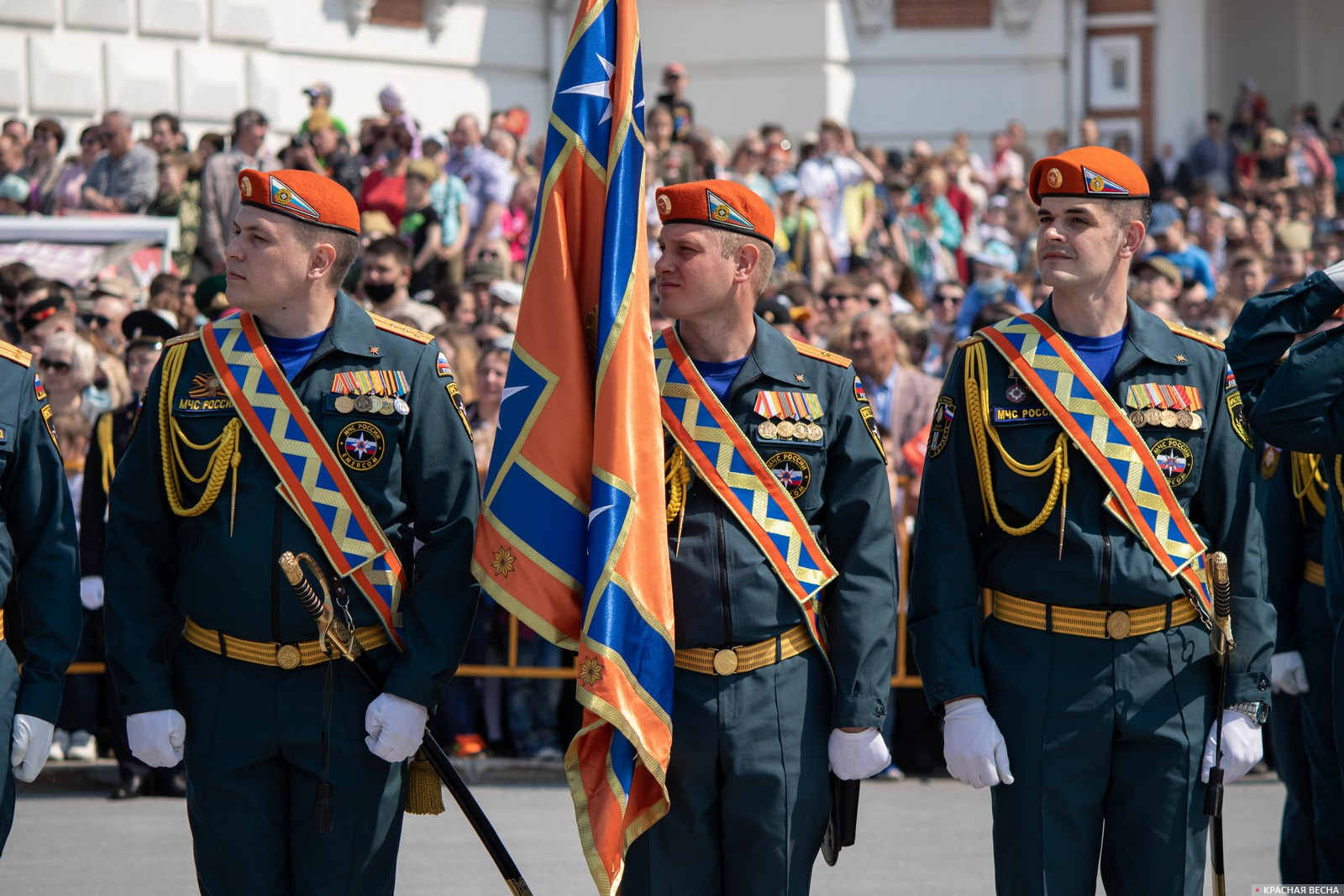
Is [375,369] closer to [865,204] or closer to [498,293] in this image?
[498,293]

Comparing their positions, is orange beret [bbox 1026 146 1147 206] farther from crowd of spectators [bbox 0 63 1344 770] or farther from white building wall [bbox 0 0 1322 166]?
white building wall [bbox 0 0 1322 166]

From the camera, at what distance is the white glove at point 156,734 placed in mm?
4410

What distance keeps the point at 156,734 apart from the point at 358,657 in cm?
50

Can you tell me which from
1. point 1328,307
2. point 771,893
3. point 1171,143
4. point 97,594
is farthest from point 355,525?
point 1171,143

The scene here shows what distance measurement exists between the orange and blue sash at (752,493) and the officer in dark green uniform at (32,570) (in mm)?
1520

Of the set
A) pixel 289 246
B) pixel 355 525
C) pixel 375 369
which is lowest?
pixel 355 525

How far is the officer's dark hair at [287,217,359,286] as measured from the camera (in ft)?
15.1

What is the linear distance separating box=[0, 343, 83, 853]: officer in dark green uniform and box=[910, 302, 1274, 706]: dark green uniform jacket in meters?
2.09

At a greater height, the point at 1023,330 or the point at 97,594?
the point at 1023,330

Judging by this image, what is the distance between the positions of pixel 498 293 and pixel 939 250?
7.00 meters

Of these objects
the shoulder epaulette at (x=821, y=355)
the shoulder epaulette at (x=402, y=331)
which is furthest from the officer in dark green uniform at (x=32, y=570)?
the shoulder epaulette at (x=821, y=355)

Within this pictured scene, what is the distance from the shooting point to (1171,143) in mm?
25750

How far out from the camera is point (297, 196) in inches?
182

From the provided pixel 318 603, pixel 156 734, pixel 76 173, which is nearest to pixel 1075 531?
pixel 318 603
